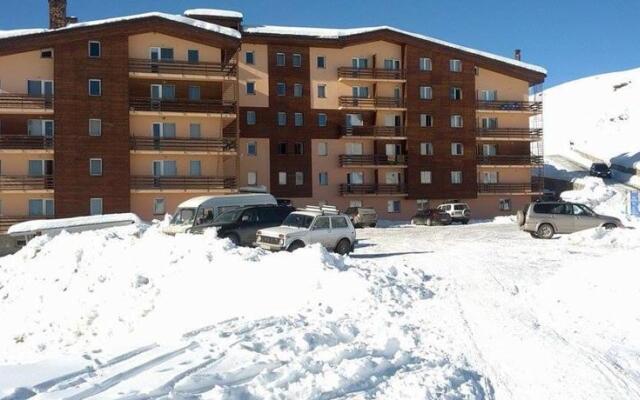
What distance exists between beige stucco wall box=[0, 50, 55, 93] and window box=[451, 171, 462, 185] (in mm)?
32066

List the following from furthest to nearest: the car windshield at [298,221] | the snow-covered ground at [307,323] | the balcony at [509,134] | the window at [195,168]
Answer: the balcony at [509,134], the window at [195,168], the car windshield at [298,221], the snow-covered ground at [307,323]

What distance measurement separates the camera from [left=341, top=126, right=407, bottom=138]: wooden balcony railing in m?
50.1

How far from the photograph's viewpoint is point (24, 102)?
39.2 metres

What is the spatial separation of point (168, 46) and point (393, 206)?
2197 centimetres

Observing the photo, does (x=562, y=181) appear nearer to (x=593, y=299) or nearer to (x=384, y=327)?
(x=593, y=299)

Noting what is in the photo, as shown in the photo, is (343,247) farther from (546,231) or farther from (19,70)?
(19,70)

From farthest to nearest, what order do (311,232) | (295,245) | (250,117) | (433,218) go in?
(250,117), (433,218), (311,232), (295,245)

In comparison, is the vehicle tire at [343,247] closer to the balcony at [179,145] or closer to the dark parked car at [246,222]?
the dark parked car at [246,222]

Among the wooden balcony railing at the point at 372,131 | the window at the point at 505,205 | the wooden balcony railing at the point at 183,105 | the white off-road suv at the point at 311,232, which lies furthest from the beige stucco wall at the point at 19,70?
the window at the point at 505,205

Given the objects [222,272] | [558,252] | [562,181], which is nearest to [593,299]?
[222,272]

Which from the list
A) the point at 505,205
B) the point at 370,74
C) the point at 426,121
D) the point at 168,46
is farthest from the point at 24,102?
the point at 505,205

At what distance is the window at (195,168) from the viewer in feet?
141

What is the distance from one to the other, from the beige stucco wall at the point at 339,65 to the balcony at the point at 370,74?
69 cm

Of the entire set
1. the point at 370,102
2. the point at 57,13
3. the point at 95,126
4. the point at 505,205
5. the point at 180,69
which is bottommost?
the point at 505,205
